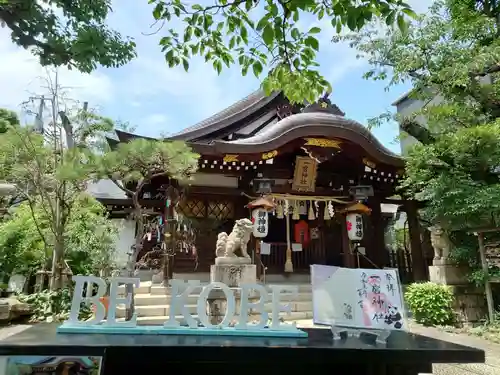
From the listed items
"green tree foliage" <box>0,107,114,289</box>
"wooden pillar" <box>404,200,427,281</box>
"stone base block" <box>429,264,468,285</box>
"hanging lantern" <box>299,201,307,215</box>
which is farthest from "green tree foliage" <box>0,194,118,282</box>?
"wooden pillar" <box>404,200,427,281</box>

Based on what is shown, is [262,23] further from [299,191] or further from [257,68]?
[299,191]

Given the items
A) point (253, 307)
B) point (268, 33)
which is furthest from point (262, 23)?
point (253, 307)

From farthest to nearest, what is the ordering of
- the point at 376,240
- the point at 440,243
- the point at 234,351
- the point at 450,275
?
the point at 376,240, the point at 440,243, the point at 450,275, the point at 234,351

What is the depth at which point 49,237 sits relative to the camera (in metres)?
9.41

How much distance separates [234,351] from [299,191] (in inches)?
342

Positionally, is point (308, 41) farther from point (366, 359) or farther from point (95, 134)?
point (95, 134)

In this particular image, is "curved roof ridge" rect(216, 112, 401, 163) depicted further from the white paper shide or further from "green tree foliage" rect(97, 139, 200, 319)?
the white paper shide

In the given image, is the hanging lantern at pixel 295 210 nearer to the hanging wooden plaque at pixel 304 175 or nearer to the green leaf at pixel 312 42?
the hanging wooden plaque at pixel 304 175

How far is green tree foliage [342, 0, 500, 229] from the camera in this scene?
7.65 m

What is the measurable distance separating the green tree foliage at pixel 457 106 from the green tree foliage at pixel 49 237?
849cm

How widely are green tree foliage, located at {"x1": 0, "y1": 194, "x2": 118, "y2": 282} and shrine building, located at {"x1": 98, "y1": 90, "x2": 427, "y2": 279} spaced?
1.86 m

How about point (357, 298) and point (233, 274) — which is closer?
point (357, 298)

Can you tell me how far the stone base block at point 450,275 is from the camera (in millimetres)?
8359

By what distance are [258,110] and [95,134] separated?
21.3 feet
